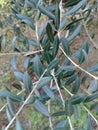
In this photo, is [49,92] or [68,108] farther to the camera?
[49,92]

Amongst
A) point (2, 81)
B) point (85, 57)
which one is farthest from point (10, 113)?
point (2, 81)

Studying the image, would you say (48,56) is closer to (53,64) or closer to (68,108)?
(53,64)

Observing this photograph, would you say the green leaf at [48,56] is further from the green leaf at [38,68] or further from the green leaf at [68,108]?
the green leaf at [68,108]

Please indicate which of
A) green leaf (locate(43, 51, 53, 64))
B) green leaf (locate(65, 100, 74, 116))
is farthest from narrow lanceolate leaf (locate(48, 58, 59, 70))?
green leaf (locate(65, 100, 74, 116))

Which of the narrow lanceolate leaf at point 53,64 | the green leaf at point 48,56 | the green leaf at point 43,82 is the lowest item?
the green leaf at point 43,82

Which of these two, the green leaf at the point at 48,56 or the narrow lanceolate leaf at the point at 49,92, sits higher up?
the green leaf at the point at 48,56

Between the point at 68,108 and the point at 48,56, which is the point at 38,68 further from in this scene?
the point at 68,108

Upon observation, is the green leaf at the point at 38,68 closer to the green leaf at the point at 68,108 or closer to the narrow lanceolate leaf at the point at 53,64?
the narrow lanceolate leaf at the point at 53,64

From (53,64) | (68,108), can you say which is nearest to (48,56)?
(53,64)

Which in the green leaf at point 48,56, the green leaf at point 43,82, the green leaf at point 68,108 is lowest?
the green leaf at point 68,108

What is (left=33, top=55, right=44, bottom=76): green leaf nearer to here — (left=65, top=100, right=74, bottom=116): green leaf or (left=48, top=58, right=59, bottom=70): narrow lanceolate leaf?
(left=48, top=58, right=59, bottom=70): narrow lanceolate leaf

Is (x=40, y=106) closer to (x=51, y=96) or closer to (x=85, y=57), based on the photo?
(x=51, y=96)

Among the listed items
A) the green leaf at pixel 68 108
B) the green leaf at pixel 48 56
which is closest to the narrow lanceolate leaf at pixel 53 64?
the green leaf at pixel 48 56

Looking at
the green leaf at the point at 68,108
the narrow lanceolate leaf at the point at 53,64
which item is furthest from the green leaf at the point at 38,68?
the green leaf at the point at 68,108
